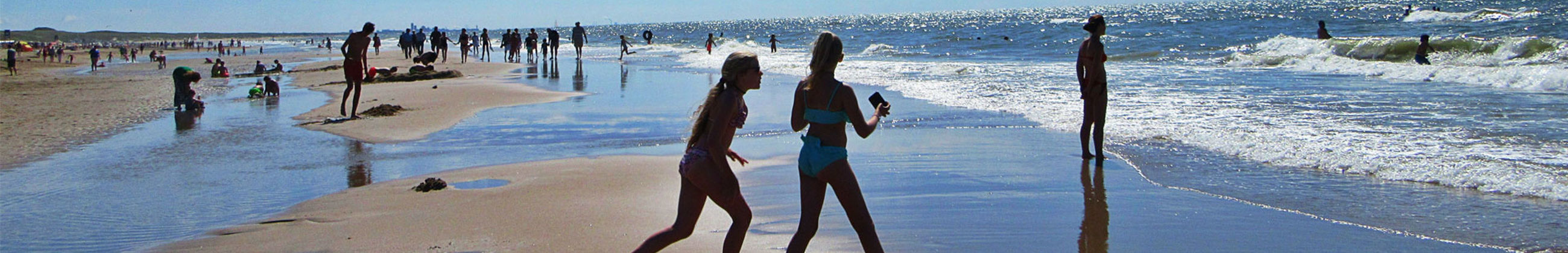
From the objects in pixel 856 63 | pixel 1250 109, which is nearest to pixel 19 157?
pixel 1250 109

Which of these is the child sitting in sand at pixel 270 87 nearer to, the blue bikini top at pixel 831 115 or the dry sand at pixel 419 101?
the dry sand at pixel 419 101

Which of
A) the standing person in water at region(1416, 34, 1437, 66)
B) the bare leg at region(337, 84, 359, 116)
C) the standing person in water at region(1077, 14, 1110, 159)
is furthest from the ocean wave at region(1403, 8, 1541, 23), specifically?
the bare leg at region(337, 84, 359, 116)

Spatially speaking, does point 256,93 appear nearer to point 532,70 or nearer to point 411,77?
point 411,77

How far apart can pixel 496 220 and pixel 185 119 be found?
27.9 feet

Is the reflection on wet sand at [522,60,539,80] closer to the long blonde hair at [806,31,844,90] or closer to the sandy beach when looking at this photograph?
the sandy beach

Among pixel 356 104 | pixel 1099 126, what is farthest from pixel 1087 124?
pixel 356 104

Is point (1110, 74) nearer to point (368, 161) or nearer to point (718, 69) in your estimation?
point (718, 69)

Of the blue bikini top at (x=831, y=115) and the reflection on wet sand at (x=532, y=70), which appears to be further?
the reflection on wet sand at (x=532, y=70)

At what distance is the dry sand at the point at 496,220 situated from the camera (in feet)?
15.6

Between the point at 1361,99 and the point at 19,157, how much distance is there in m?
12.9

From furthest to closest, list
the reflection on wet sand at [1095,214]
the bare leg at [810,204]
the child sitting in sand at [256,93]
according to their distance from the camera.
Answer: the child sitting in sand at [256,93] → the reflection on wet sand at [1095,214] → the bare leg at [810,204]

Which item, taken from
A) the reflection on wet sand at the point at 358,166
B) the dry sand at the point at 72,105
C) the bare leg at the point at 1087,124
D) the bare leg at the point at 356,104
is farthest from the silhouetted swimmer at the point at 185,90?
the bare leg at the point at 1087,124

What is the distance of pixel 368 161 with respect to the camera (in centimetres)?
795

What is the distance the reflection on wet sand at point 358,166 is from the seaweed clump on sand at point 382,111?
242 cm
